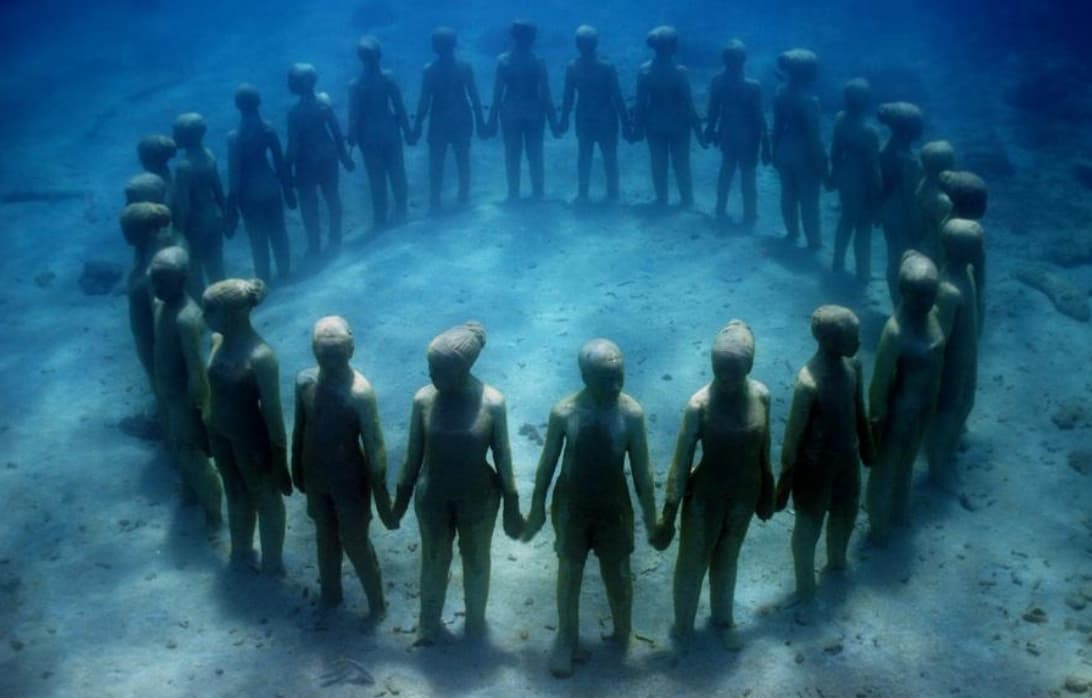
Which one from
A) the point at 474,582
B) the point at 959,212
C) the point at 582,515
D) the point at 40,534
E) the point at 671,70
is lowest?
the point at 40,534

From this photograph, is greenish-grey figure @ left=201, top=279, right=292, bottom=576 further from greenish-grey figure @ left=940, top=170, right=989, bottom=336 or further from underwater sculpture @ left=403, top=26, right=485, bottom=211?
underwater sculpture @ left=403, top=26, right=485, bottom=211

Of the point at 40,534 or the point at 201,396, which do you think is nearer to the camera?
the point at 201,396

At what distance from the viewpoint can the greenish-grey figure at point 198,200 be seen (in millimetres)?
8648

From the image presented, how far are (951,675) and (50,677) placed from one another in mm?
5648

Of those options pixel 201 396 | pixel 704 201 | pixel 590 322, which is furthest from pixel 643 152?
pixel 201 396

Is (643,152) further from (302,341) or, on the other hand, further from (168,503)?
(168,503)

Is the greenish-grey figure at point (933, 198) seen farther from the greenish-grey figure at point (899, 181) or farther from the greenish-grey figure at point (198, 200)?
the greenish-grey figure at point (198, 200)

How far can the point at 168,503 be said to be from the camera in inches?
257

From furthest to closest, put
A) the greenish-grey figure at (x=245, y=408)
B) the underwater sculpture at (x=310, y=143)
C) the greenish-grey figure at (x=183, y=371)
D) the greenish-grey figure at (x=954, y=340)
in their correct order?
the underwater sculpture at (x=310, y=143), the greenish-grey figure at (x=954, y=340), the greenish-grey figure at (x=183, y=371), the greenish-grey figure at (x=245, y=408)

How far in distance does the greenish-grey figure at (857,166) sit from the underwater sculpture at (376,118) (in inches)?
240

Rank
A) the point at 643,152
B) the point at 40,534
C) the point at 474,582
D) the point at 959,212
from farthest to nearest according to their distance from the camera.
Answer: the point at 643,152, the point at 959,212, the point at 40,534, the point at 474,582

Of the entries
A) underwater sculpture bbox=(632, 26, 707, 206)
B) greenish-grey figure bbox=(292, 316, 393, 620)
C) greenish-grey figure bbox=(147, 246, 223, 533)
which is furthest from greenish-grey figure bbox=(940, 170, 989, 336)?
greenish-grey figure bbox=(147, 246, 223, 533)

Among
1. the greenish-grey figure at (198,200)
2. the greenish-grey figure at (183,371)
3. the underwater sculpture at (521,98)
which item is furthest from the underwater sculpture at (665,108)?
the greenish-grey figure at (183,371)

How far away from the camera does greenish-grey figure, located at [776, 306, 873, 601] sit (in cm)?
471
